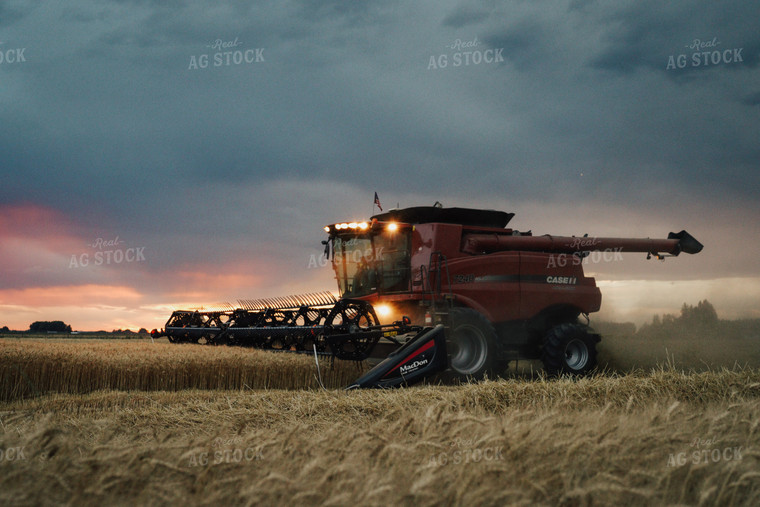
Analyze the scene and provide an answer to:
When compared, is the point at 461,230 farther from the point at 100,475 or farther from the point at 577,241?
the point at 100,475

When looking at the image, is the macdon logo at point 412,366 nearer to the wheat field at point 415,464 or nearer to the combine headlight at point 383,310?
the combine headlight at point 383,310

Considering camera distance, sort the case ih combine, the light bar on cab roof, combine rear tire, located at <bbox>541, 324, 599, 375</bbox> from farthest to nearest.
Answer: combine rear tire, located at <bbox>541, 324, 599, 375</bbox> < the light bar on cab roof < the case ih combine

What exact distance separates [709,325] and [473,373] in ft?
54.2

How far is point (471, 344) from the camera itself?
10.3 meters

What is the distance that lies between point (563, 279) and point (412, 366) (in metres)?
5.69

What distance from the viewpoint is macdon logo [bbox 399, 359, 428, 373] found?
841 centimetres

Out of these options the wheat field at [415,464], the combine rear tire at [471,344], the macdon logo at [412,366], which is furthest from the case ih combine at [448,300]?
the wheat field at [415,464]

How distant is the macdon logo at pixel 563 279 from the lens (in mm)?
12516

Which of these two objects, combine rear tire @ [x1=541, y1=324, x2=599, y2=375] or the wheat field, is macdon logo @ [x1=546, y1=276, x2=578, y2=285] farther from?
the wheat field

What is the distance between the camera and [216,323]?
45.6 ft

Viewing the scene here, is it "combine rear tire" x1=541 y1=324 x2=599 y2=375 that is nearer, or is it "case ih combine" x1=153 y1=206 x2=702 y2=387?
"case ih combine" x1=153 y1=206 x2=702 y2=387

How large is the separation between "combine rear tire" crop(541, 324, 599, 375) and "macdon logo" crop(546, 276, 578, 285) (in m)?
1.12

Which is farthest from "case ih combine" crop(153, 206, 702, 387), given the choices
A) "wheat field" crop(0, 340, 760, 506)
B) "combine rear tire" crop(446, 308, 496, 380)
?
"wheat field" crop(0, 340, 760, 506)

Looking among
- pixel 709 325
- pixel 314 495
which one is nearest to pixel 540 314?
pixel 314 495
